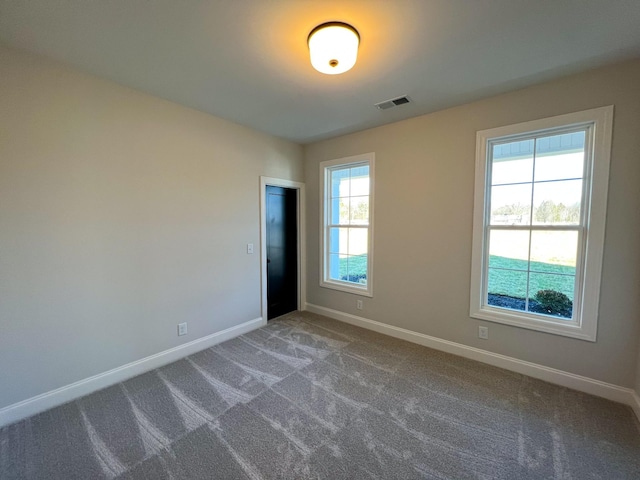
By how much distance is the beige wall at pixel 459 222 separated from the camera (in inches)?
77.8

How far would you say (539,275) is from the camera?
2391mm

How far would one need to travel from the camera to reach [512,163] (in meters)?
2.49

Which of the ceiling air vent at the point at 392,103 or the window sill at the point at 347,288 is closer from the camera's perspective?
the ceiling air vent at the point at 392,103

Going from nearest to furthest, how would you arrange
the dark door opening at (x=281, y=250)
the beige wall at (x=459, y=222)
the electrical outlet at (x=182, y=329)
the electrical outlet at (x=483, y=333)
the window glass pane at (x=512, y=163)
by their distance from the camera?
the beige wall at (x=459, y=222) < the window glass pane at (x=512, y=163) < the electrical outlet at (x=483, y=333) < the electrical outlet at (x=182, y=329) < the dark door opening at (x=281, y=250)

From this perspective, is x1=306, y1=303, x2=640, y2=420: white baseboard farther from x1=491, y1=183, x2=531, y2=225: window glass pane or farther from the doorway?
x1=491, y1=183, x2=531, y2=225: window glass pane

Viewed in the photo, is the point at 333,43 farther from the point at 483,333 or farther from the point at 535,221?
the point at 483,333

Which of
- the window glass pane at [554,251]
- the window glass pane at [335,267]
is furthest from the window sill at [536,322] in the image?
the window glass pane at [335,267]

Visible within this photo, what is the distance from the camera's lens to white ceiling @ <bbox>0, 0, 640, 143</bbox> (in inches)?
57.4

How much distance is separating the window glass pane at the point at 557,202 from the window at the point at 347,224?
1.67 meters

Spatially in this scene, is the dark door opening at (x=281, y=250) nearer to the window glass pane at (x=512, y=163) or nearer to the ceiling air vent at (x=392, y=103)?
the ceiling air vent at (x=392, y=103)

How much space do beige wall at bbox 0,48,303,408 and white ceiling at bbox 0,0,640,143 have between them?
0.33 metres

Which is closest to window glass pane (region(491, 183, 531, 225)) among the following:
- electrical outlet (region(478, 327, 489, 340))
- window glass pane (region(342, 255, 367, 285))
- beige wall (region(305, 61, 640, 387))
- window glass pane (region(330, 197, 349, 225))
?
beige wall (region(305, 61, 640, 387))

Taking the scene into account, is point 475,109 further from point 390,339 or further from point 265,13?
point 390,339

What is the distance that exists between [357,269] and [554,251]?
6.95 ft
